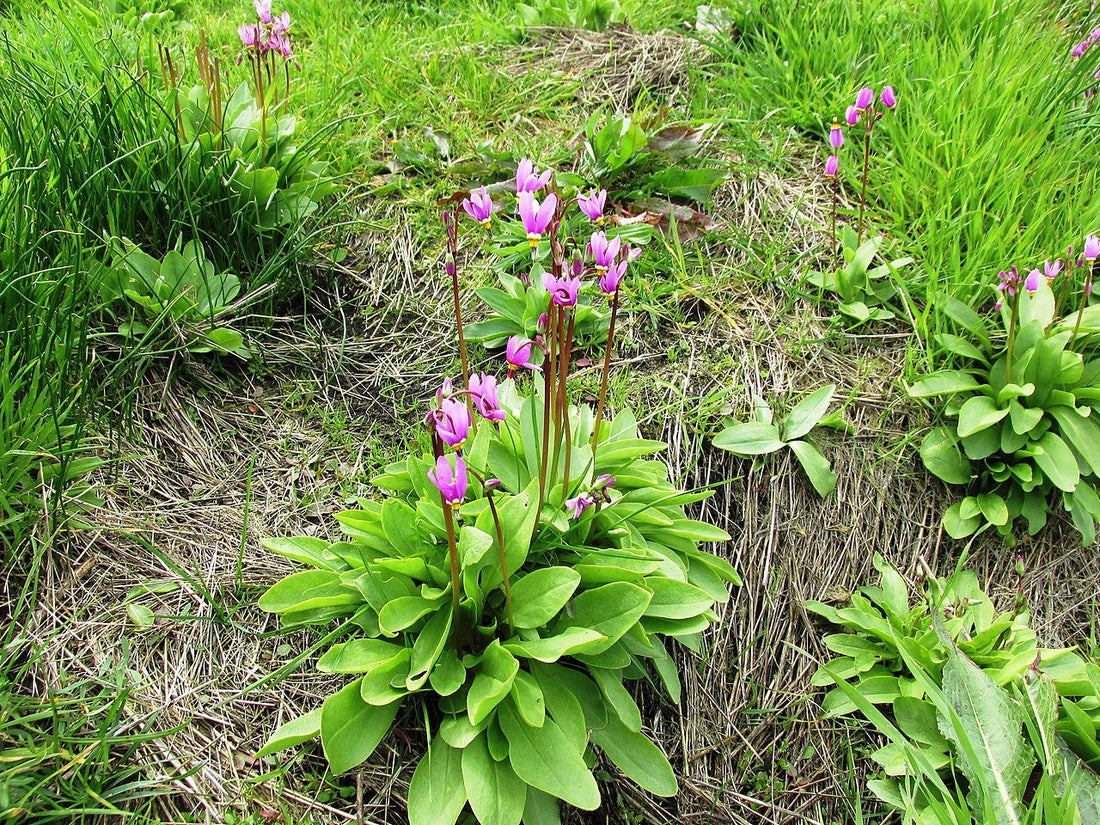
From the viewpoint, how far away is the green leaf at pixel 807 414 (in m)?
2.49

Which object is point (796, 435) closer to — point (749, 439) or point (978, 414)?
point (749, 439)

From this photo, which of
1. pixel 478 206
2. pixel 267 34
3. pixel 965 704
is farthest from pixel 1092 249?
pixel 267 34

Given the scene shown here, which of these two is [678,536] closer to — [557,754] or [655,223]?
[557,754]

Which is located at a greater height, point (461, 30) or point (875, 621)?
point (461, 30)

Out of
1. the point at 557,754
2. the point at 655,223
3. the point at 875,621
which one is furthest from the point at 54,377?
the point at 875,621

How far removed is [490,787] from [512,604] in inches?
15.4

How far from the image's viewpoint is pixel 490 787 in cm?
169

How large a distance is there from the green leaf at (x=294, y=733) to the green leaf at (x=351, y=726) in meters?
0.08

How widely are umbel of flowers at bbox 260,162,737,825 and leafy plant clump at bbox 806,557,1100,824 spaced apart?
53 cm

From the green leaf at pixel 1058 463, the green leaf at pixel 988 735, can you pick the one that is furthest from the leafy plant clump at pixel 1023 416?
the green leaf at pixel 988 735

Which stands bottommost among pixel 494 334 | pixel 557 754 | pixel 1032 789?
pixel 1032 789

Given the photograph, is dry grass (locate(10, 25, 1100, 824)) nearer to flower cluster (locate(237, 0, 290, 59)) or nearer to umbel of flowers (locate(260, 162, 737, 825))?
umbel of flowers (locate(260, 162, 737, 825))

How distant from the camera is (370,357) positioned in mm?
2752

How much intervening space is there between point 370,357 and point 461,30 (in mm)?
2051
